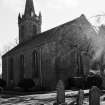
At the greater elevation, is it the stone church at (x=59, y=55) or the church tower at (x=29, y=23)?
the church tower at (x=29, y=23)

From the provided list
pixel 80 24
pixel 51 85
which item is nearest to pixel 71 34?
pixel 80 24

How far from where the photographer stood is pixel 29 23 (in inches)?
1774

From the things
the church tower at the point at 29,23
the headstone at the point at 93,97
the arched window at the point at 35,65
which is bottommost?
the headstone at the point at 93,97

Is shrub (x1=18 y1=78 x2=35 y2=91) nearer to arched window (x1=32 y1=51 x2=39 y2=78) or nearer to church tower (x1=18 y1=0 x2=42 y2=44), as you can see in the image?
arched window (x1=32 y1=51 x2=39 y2=78)

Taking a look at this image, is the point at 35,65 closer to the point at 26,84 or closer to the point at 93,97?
the point at 26,84

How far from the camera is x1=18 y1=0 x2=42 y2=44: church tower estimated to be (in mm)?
45062

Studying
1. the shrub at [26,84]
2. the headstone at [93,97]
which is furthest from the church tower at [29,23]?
the headstone at [93,97]

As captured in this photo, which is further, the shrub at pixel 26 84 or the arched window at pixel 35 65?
the arched window at pixel 35 65

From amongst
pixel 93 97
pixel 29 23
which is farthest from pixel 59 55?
pixel 93 97

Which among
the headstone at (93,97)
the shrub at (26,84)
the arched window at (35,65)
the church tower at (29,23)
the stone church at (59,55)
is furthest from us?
the church tower at (29,23)

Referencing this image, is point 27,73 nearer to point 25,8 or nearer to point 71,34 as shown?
point 71,34

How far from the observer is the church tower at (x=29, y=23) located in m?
45.1

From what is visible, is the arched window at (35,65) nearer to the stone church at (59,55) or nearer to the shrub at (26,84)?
the stone church at (59,55)

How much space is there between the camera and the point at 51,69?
30703mm
